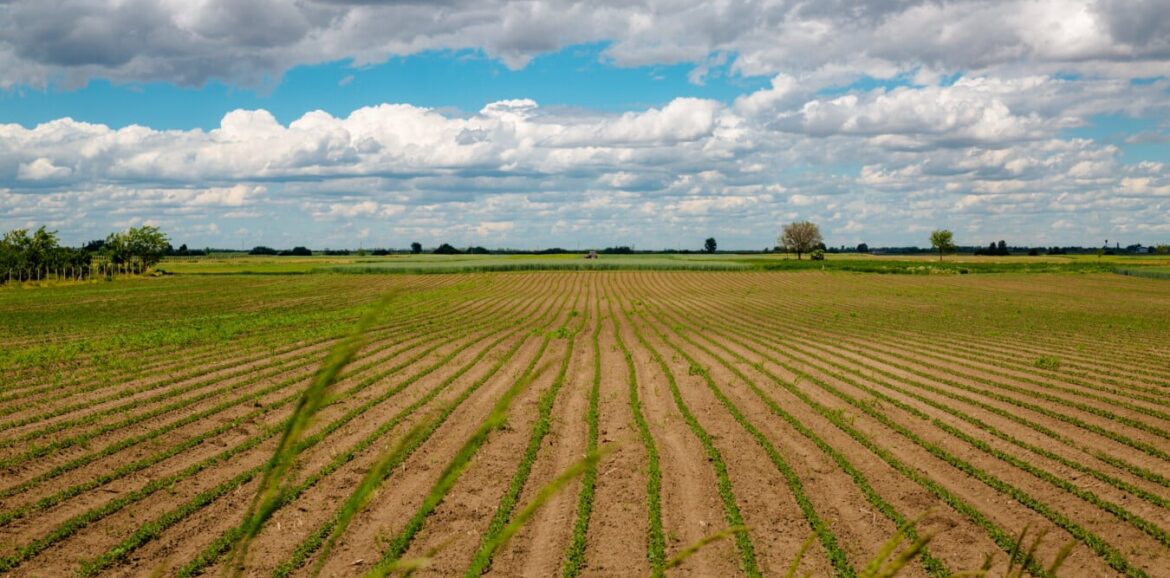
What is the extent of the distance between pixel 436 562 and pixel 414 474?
320 centimetres

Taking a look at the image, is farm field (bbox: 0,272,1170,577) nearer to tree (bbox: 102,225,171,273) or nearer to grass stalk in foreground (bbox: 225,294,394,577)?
grass stalk in foreground (bbox: 225,294,394,577)

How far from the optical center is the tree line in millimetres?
79625

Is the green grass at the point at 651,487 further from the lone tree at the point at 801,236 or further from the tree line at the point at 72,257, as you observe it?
the lone tree at the point at 801,236

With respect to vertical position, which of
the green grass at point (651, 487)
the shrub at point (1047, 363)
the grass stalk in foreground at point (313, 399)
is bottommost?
the green grass at point (651, 487)

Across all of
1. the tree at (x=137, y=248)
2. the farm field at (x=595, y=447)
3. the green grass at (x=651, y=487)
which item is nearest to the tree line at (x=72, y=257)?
the tree at (x=137, y=248)

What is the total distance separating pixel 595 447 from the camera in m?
12.4

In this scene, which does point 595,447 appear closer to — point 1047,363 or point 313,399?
point 313,399

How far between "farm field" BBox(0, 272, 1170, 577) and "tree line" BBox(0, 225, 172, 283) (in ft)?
200

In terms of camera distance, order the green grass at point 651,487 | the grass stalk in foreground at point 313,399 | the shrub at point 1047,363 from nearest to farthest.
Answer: the grass stalk in foreground at point 313,399 < the green grass at point 651,487 < the shrub at point 1047,363

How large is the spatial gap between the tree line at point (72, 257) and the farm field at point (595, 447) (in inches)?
2402

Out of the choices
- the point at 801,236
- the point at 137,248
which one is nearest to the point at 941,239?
the point at 801,236

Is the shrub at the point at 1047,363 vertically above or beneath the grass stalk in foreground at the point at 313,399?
beneath

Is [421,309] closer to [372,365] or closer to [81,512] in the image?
[372,365]

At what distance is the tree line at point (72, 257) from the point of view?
261 feet
